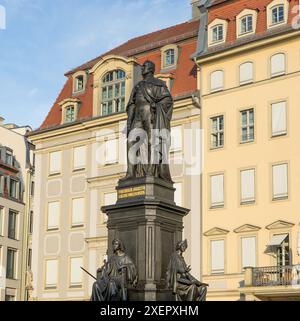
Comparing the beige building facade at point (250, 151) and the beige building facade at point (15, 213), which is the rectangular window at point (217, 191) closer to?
the beige building facade at point (250, 151)

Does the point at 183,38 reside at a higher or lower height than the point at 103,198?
higher

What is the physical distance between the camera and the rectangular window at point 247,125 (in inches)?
1394

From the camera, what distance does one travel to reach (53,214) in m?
41.9

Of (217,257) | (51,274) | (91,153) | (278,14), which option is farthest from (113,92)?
(217,257)

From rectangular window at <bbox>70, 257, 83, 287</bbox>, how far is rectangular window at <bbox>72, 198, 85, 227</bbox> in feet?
6.26

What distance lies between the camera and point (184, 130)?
37375 mm

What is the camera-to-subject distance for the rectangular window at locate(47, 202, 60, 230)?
137 feet

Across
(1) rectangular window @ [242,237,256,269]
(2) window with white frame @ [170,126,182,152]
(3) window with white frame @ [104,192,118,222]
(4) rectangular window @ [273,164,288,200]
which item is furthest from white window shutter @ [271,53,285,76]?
(3) window with white frame @ [104,192,118,222]

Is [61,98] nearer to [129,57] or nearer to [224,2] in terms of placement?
[129,57]

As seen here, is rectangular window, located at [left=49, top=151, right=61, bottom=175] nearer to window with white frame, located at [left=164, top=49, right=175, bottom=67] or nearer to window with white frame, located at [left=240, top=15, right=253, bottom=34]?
window with white frame, located at [left=164, top=49, right=175, bottom=67]

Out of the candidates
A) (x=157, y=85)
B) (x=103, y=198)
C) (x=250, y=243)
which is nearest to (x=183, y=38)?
(x=103, y=198)

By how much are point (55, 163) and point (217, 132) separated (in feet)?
34.9

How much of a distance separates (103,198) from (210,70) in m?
8.76

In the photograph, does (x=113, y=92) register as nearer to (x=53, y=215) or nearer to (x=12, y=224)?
(x=53, y=215)
